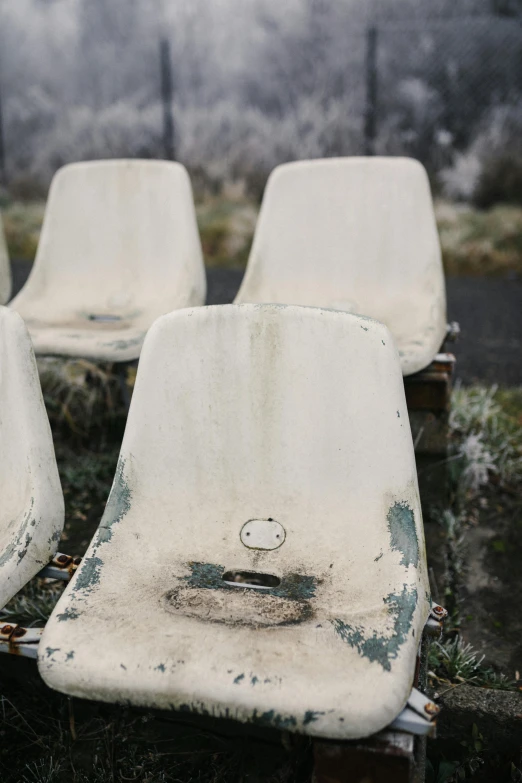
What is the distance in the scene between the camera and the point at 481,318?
163 inches

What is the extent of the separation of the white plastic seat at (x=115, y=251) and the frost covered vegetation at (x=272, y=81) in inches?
116

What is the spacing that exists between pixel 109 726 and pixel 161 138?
15.7 feet

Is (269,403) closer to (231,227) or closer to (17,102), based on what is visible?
(231,227)

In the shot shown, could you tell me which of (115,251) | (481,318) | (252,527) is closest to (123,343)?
(115,251)

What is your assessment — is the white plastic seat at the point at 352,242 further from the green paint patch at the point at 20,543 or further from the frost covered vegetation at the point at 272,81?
the frost covered vegetation at the point at 272,81

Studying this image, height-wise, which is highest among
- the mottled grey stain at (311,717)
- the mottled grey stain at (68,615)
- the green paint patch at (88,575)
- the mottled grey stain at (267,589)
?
the mottled grey stain at (311,717)

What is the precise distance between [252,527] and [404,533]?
275 mm

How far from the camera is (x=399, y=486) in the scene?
121 cm

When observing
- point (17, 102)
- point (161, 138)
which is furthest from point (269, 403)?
point (17, 102)

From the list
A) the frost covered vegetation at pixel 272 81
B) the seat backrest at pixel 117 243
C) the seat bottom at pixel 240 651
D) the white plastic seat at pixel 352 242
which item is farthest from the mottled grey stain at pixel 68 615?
the frost covered vegetation at pixel 272 81

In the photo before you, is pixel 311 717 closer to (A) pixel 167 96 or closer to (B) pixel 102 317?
(B) pixel 102 317

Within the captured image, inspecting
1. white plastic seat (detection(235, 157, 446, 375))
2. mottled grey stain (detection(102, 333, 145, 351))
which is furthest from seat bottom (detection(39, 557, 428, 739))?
white plastic seat (detection(235, 157, 446, 375))

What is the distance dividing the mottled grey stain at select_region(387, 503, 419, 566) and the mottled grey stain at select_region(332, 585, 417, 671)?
0.19 ft

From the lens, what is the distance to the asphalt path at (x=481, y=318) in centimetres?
342
